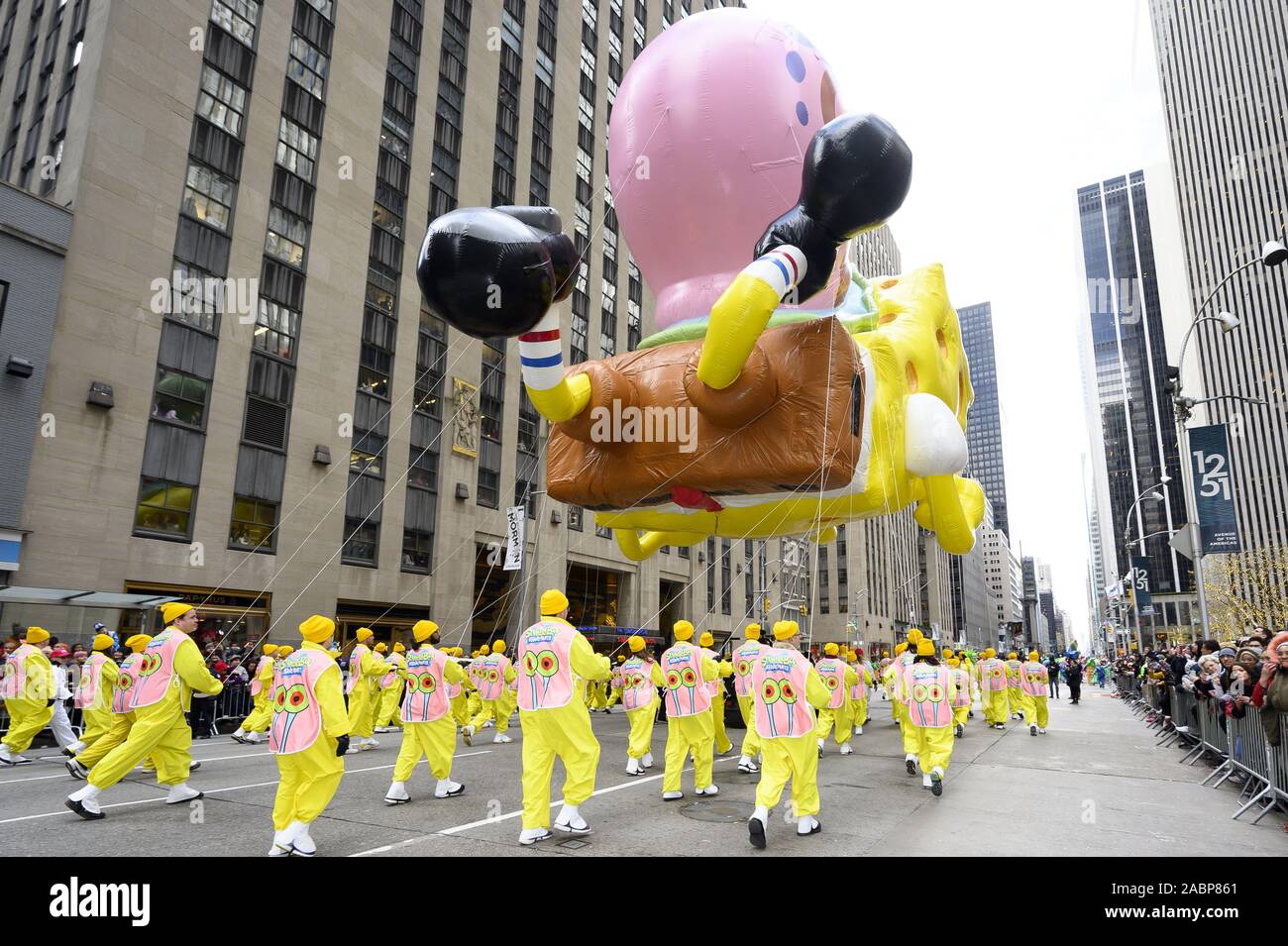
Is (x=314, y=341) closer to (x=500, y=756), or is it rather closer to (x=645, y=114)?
(x=500, y=756)

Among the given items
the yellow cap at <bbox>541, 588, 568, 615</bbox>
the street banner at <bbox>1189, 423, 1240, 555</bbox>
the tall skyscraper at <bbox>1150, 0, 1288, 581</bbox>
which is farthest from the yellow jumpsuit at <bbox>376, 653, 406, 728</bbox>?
the tall skyscraper at <bbox>1150, 0, 1288, 581</bbox>

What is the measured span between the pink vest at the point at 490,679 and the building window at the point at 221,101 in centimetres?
1792

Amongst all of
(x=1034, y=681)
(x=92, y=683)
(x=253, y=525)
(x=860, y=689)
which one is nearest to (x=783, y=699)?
(x=92, y=683)

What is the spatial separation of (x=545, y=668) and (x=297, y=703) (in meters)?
1.88

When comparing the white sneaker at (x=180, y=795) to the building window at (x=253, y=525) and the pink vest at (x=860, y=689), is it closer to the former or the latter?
the pink vest at (x=860, y=689)

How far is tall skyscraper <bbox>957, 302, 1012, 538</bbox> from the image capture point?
464 feet

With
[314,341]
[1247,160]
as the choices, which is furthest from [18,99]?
[1247,160]

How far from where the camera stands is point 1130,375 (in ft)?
298

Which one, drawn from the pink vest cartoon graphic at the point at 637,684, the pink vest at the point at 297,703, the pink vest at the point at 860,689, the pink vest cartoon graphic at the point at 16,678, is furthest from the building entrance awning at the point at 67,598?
the pink vest at the point at 860,689

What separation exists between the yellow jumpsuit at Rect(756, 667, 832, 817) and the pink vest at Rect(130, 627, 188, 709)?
5619 millimetres

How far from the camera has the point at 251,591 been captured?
21.4m

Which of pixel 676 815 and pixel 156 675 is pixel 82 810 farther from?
pixel 676 815

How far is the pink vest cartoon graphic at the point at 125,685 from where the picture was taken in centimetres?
780

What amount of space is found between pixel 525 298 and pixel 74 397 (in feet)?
57.4
